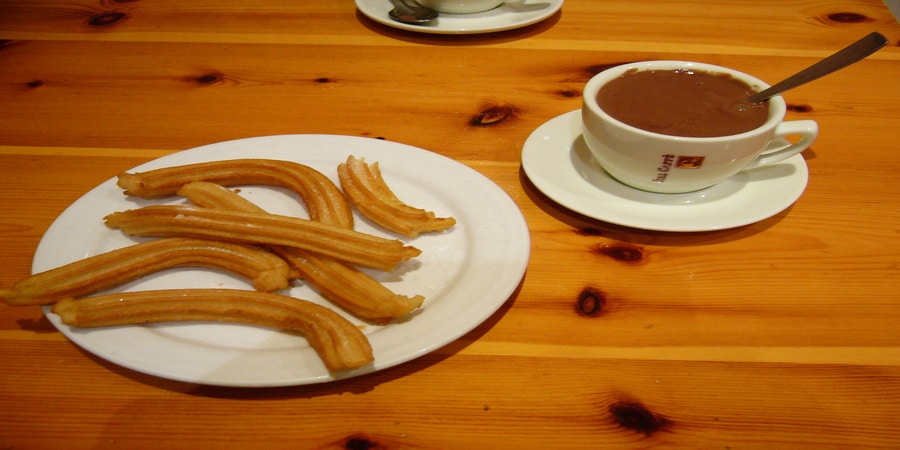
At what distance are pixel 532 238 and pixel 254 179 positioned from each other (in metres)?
0.42

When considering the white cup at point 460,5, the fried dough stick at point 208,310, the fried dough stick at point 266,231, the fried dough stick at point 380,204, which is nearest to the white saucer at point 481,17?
the white cup at point 460,5

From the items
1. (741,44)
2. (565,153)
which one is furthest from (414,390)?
(741,44)

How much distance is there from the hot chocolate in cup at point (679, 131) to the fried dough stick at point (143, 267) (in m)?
0.49

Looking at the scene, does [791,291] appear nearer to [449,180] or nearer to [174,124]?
[449,180]

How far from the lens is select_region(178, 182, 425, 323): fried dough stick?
70cm

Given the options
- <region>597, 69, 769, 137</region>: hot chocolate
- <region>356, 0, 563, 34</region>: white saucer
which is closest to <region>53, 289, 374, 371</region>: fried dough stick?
<region>597, 69, 769, 137</region>: hot chocolate

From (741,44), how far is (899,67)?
313 mm

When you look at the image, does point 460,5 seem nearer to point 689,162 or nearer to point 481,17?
point 481,17

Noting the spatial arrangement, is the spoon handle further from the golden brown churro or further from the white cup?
the white cup

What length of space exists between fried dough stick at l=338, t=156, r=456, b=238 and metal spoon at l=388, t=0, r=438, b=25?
61 cm

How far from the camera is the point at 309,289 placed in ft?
2.53

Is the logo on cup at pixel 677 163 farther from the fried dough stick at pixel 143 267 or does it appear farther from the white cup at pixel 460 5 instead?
the white cup at pixel 460 5

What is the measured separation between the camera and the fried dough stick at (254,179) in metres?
0.86

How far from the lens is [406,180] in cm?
94
